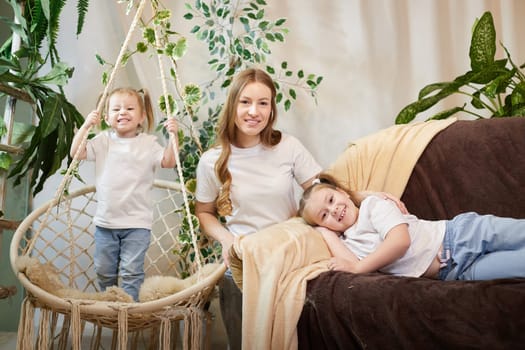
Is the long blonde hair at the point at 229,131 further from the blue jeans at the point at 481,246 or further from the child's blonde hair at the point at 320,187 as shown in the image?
the blue jeans at the point at 481,246

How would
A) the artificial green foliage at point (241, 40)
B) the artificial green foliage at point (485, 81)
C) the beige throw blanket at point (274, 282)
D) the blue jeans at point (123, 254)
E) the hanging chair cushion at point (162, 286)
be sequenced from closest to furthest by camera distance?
1. the beige throw blanket at point (274, 282)
2. the hanging chair cushion at point (162, 286)
3. the blue jeans at point (123, 254)
4. the artificial green foliage at point (485, 81)
5. the artificial green foliage at point (241, 40)

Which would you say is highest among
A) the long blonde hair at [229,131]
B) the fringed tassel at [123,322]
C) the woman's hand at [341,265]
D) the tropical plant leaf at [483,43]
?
the tropical plant leaf at [483,43]

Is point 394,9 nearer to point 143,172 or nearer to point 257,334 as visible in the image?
point 143,172

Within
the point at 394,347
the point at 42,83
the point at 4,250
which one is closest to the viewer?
the point at 394,347

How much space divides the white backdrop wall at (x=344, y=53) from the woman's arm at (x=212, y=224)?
728mm

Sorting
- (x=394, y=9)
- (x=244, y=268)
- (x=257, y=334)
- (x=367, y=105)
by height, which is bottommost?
(x=257, y=334)

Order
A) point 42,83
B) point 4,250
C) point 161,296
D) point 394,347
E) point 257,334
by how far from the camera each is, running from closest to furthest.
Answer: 1. point 394,347
2. point 257,334
3. point 161,296
4. point 42,83
5. point 4,250

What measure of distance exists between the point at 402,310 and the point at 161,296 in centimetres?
74

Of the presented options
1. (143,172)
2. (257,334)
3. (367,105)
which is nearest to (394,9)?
(367,105)

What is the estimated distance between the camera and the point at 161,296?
1795 mm

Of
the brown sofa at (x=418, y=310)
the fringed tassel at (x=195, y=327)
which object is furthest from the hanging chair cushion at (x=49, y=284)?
the brown sofa at (x=418, y=310)

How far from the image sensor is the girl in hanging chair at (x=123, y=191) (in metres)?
2.08

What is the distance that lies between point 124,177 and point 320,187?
2.24 feet

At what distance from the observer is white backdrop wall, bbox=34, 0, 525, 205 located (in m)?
2.65
